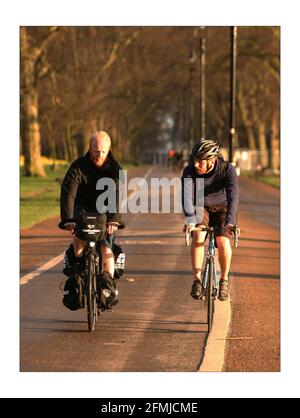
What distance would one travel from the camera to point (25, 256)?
17.3 metres

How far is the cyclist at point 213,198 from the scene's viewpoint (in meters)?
10.1

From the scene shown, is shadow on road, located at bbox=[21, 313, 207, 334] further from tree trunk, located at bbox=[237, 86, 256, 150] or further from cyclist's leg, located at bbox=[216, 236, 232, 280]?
tree trunk, located at bbox=[237, 86, 256, 150]

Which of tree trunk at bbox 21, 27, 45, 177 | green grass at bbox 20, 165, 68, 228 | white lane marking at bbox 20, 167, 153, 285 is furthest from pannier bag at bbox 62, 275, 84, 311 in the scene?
tree trunk at bbox 21, 27, 45, 177

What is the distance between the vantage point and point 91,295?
33.2 ft

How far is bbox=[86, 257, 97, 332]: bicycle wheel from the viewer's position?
10.1 m

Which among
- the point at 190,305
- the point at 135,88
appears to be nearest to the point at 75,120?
the point at 135,88

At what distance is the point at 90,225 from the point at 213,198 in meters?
1.21

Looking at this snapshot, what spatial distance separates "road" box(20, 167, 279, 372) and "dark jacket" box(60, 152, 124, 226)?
108cm

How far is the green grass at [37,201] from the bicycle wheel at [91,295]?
13871 mm

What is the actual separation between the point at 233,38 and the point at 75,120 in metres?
37.9

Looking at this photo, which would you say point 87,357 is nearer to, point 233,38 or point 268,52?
point 233,38

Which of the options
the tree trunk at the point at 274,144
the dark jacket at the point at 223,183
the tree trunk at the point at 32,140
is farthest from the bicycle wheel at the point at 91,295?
the tree trunk at the point at 274,144

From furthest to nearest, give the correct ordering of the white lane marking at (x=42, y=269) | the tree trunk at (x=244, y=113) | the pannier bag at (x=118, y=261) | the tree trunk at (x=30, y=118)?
1. the tree trunk at (x=244, y=113)
2. the tree trunk at (x=30, y=118)
3. the white lane marking at (x=42, y=269)
4. the pannier bag at (x=118, y=261)

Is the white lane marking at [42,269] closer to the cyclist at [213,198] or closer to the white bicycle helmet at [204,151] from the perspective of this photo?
the cyclist at [213,198]
